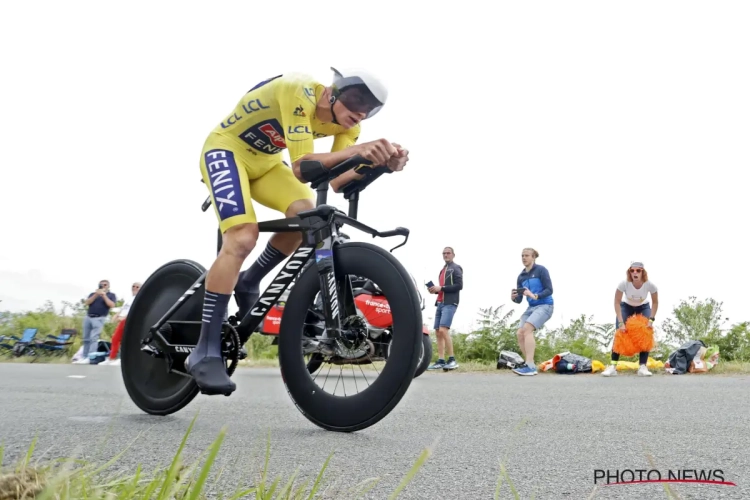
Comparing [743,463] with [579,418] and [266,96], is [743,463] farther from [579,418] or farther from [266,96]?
[266,96]

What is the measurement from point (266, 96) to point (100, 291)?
13146mm

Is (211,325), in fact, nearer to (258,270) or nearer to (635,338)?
(258,270)

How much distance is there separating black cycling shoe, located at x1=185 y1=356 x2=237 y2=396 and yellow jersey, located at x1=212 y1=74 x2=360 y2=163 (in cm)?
109

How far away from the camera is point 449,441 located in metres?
2.95

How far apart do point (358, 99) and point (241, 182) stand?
766 mm

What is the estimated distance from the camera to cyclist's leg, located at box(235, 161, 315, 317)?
12.7ft

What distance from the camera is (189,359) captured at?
3.47 m

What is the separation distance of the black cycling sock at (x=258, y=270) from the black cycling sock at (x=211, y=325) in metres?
0.35

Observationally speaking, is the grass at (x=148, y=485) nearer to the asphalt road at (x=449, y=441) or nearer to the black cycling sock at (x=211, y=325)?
the asphalt road at (x=449, y=441)

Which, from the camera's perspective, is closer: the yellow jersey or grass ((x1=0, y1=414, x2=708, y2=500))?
grass ((x1=0, y1=414, x2=708, y2=500))

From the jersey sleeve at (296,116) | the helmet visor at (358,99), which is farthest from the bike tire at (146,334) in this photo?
the helmet visor at (358,99)

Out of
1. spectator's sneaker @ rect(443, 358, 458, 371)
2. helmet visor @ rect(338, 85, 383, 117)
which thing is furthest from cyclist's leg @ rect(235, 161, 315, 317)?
spectator's sneaker @ rect(443, 358, 458, 371)

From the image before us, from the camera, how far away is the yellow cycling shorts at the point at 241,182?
3.57m

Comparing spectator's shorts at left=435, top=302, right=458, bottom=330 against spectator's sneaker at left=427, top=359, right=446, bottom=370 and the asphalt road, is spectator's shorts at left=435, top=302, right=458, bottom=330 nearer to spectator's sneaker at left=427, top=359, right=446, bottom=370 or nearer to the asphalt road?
spectator's sneaker at left=427, top=359, right=446, bottom=370
